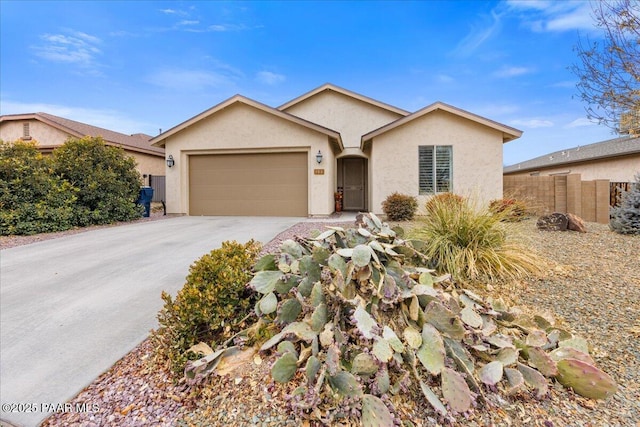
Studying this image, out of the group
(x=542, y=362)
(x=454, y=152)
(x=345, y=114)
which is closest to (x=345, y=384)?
(x=542, y=362)

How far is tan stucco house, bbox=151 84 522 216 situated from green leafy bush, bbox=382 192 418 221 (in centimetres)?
123

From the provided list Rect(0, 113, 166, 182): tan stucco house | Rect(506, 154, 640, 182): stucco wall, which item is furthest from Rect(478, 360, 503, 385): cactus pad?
Rect(0, 113, 166, 182): tan stucco house

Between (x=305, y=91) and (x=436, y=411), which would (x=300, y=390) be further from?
(x=305, y=91)

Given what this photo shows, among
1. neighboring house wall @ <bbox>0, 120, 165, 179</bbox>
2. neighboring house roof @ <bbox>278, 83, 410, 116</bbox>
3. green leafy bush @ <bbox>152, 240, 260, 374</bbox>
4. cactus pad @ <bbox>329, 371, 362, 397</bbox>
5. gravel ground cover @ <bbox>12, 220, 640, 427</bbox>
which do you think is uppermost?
neighboring house roof @ <bbox>278, 83, 410, 116</bbox>

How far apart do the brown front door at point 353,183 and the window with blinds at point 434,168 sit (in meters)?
4.82

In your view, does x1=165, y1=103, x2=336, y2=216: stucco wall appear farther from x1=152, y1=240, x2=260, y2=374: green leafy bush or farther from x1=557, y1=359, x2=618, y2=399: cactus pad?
x1=557, y1=359, x2=618, y2=399: cactus pad

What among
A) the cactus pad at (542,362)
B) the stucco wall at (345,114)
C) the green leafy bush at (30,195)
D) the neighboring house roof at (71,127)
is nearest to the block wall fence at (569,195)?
the stucco wall at (345,114)

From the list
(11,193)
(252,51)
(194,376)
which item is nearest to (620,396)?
(194,376)

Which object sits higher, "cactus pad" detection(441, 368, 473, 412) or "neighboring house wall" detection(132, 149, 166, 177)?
"neighboring house wall" detection(132, 149, 166, 177)

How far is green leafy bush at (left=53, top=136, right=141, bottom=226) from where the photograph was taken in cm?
900

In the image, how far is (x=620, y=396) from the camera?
1.98 metres

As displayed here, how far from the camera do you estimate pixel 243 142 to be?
1151 cm

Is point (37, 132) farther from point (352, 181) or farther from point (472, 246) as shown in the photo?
point (472, 246)

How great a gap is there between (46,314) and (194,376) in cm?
258
